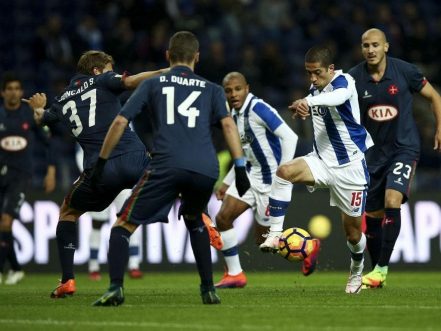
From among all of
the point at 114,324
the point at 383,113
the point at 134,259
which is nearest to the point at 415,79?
the point at 383,113

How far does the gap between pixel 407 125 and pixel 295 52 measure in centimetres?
958

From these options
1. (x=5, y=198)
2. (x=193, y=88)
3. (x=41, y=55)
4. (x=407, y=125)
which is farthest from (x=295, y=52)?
(x=193, y=88)

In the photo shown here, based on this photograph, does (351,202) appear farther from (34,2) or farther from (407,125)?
(34,2)

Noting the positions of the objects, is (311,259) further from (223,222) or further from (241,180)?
(241,180)

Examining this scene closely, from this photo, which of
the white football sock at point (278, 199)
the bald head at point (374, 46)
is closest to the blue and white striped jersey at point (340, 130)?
the white football sock at point (278, 199)

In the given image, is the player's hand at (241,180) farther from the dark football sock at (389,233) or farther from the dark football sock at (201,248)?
the dark football sock at (389,233)

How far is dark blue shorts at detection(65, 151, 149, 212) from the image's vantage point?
387 inches

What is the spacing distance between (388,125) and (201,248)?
3.25 meters

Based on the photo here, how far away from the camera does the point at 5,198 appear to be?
1435cm

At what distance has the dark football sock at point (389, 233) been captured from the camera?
10.9m

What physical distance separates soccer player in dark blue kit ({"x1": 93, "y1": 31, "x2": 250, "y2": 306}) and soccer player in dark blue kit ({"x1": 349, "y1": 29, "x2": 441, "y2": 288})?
2853 mm

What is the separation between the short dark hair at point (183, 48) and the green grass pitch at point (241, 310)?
202cm

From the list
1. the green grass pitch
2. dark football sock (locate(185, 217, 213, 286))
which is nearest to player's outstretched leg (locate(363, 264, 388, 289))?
the green grass pitch

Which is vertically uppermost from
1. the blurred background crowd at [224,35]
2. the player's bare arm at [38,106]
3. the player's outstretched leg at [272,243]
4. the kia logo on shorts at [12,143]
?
the blurred background crowd at [224,35]
